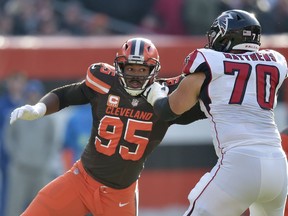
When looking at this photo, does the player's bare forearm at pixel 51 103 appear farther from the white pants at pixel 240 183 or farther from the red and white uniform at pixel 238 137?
the white pants at pixel 240 183

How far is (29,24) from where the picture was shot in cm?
1062

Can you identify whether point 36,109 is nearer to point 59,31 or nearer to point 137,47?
point 137,47

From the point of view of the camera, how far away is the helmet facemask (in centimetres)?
553

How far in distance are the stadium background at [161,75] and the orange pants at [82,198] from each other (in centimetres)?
380

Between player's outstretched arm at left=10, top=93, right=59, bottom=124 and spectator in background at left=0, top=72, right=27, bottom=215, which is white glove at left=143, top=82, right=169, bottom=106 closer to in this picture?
player's outstretched arm at left=10, top=93, right=59, bottom=124

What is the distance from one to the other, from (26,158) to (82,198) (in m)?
3.53

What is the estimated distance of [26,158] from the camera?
904 centimetres

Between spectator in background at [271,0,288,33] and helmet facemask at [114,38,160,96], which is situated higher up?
helmet facemask at [114,38,160,96]

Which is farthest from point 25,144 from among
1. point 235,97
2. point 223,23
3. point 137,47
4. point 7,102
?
point 235,97

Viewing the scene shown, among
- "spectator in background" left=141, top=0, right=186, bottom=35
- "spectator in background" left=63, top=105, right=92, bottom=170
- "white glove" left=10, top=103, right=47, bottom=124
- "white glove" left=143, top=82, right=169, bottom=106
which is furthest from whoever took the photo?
"spectator in background" left=141, top=0, right=186, bottom=35

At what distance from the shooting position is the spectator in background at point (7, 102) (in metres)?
8.98

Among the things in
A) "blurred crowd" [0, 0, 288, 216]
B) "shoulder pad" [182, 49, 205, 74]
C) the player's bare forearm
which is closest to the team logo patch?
the player's bare forearm

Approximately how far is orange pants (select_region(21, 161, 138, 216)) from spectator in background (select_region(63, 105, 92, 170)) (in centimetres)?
346

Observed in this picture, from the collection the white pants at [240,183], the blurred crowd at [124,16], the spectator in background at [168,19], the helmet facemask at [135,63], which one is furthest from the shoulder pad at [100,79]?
the spectator in background at [168,19]
